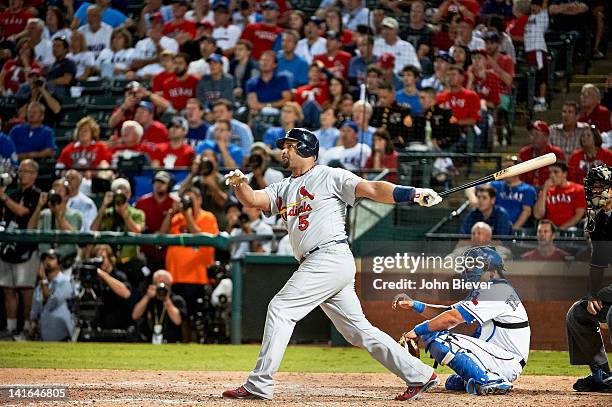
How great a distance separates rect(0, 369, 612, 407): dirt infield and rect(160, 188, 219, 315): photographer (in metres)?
2.52

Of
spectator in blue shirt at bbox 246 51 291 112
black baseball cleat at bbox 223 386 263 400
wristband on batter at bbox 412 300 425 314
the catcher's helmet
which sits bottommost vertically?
black baseball cleat at bbox 223 386 263 400

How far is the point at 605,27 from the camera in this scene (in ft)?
38.6

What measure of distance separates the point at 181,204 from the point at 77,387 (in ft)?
14.1

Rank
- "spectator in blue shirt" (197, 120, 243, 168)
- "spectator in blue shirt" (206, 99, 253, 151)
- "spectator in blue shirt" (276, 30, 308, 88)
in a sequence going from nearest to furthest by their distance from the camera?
"spectator in blue shirt" (197, 120, 243, 168)
"spectator in blue shirt" (206, 99, 253, 151)
"spectator in blue shirt" (276, 30, 308, 88)

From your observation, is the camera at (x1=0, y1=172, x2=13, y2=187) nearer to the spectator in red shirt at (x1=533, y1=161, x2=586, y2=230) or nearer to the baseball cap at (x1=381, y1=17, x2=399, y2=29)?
the baseball cap at (x1=381, y1=17, x2=399, y2=29)

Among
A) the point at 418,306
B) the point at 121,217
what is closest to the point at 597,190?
the point at 418,306

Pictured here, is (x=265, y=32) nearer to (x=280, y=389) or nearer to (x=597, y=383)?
(x=280, y=389)

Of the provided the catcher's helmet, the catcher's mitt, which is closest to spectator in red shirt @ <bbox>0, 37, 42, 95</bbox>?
the catcher's helmet

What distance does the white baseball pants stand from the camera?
612 cm

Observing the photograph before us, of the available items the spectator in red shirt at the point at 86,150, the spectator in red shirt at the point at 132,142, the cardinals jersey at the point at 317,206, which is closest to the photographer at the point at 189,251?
the spectator in red shirt at the point at 132,142

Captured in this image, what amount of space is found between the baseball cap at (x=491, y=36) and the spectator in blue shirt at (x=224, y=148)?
10.2ft

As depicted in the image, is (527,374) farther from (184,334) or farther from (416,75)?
(416,75)

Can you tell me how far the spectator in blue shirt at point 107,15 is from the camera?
1609 cm

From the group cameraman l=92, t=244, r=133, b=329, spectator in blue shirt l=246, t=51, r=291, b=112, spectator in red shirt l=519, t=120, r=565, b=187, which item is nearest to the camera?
cameraman l=92, t=244, r=133, b=329
